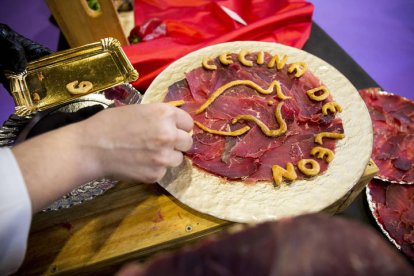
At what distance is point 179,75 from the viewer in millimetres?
1655

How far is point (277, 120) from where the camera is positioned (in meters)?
1.48

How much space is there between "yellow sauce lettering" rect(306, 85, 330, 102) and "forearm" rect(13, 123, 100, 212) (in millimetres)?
1080

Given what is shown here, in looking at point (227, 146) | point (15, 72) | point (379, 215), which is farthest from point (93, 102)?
point (379, 215)

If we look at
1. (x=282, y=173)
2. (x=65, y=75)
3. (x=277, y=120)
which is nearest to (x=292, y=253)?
(x=282, y=173)

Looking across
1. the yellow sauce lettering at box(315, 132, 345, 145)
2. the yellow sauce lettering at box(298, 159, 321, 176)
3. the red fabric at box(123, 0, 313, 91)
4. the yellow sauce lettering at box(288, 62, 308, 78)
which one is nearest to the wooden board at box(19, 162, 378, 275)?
the yellow sauce lettering at box(298, 159, 321, 176)

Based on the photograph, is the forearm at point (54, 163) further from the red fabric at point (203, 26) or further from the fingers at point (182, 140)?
the red fabric at point (203, 26)

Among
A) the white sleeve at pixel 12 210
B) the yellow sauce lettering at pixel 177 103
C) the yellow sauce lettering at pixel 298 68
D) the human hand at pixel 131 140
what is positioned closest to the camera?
the white sleeve at pixel 12 210

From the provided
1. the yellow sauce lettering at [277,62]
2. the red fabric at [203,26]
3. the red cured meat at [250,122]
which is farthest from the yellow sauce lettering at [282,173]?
the red fabric at [203,26]

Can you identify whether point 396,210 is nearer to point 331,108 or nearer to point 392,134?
point 392,134

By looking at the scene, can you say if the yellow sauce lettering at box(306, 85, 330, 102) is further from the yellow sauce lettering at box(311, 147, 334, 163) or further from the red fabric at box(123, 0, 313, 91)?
the red fabric at box(123, 0, 313, 91)

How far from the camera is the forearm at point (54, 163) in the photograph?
36.4 inches

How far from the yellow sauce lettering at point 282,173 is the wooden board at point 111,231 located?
0.20 meters

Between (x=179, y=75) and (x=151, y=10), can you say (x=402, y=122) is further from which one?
(x=151, y=10)

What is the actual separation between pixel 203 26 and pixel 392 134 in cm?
157
